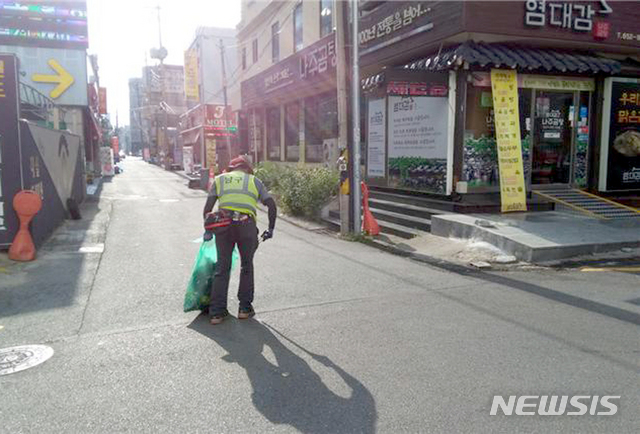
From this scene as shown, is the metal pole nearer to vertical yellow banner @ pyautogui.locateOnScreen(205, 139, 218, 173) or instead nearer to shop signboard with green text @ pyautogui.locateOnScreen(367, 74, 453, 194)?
shop signboard with green text @ pyautogui.locateOnScreen(367, 74, 453, 194)

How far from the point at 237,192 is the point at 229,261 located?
728 mm

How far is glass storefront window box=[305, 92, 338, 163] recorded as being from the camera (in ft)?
57.0

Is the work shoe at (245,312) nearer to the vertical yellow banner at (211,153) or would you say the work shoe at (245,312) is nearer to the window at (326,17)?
the window at (326,17)

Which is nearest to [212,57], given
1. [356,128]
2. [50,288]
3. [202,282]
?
[356,128]

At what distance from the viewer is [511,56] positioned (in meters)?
10.5

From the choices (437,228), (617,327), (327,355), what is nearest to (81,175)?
(437,228)

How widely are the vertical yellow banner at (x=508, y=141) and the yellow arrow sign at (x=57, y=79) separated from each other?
19247 millimetres

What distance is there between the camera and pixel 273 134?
23.3 metres

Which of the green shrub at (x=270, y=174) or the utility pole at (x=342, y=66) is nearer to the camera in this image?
the utility pole at (x=342, y=66)

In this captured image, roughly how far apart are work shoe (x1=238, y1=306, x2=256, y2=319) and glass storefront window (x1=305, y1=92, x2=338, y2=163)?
12384mm

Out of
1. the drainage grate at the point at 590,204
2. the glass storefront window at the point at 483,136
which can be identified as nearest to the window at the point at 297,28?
the glass storefront window at the point at 483,136

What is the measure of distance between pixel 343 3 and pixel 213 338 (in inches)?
307

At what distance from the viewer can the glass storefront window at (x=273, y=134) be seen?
74.5ft

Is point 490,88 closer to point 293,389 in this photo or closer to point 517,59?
point 517,59
